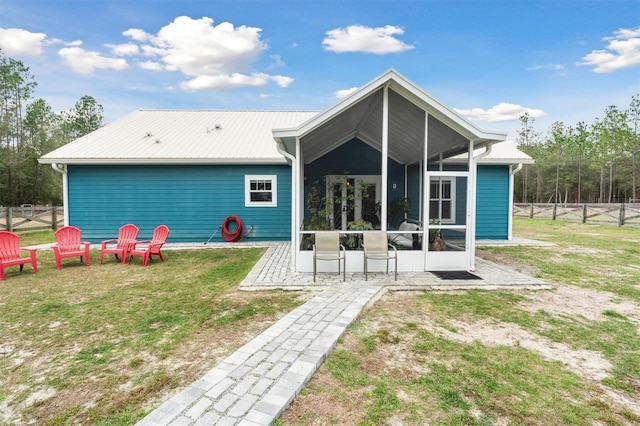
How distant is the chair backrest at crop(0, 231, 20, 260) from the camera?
6242 mm

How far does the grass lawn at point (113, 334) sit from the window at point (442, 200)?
3.74m

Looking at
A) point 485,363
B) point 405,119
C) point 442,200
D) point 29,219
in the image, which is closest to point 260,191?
point 405,119

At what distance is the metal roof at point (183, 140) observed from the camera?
9562 mm

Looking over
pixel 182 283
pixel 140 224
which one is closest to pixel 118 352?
pixel 182 283

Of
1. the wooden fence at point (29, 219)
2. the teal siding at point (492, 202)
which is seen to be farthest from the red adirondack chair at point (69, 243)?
the teal siding at point (492, 202)

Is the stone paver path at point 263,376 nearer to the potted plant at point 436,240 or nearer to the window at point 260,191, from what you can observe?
the potted plant at point 436,240

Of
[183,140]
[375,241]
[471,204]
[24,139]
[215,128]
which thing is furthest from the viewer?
[24,139]

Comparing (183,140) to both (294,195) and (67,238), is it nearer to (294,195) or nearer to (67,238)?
(67,238)

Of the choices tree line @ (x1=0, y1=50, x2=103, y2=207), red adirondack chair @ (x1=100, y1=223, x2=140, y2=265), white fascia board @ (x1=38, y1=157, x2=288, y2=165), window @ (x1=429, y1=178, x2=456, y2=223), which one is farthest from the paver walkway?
tree line @ (x1=0, y1=50, x2=103, y2=207)

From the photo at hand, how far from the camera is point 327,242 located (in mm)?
5887

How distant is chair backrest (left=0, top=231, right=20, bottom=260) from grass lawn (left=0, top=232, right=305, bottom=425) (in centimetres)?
38

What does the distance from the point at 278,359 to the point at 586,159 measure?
4424cm

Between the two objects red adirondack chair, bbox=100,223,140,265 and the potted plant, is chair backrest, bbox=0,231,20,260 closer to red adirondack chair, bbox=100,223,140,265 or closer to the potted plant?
red adirondack chair, bbox=100,223,140,265

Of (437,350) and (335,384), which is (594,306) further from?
(335,384)
